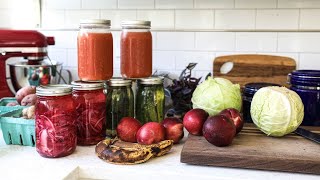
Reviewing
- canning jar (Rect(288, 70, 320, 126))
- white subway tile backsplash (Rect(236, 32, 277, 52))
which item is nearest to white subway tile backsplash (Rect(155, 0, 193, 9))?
white subway tile backsplash (Rect(236, 32, 277, 52))

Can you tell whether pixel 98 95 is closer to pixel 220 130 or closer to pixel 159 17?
pixel 220 130

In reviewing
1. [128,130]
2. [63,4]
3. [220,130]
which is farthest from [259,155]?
[63,4]

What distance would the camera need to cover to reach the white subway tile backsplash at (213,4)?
159 cm

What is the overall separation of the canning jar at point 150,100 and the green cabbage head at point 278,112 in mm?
304

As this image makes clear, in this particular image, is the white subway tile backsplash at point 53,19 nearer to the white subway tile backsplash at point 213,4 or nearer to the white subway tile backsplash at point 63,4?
the white subway tile backsplash at point 63,4

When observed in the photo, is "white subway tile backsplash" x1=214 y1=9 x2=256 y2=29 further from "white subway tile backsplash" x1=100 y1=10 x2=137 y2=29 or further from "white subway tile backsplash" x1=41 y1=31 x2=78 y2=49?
"white subway tile backsplash" x1=41 y1=31 x2=78 y2=49

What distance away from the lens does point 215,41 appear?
5.36 ft

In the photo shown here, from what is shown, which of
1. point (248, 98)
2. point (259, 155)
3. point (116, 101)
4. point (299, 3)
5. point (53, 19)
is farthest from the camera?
point (53, 19)

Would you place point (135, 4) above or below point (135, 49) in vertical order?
above

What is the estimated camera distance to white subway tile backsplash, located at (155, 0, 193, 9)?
1627mm

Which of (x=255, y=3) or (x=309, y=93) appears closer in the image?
(x=309, y=93)

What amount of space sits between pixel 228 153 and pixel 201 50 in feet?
2.68

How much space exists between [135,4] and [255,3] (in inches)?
20.8

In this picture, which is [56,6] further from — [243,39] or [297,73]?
[297,73]
